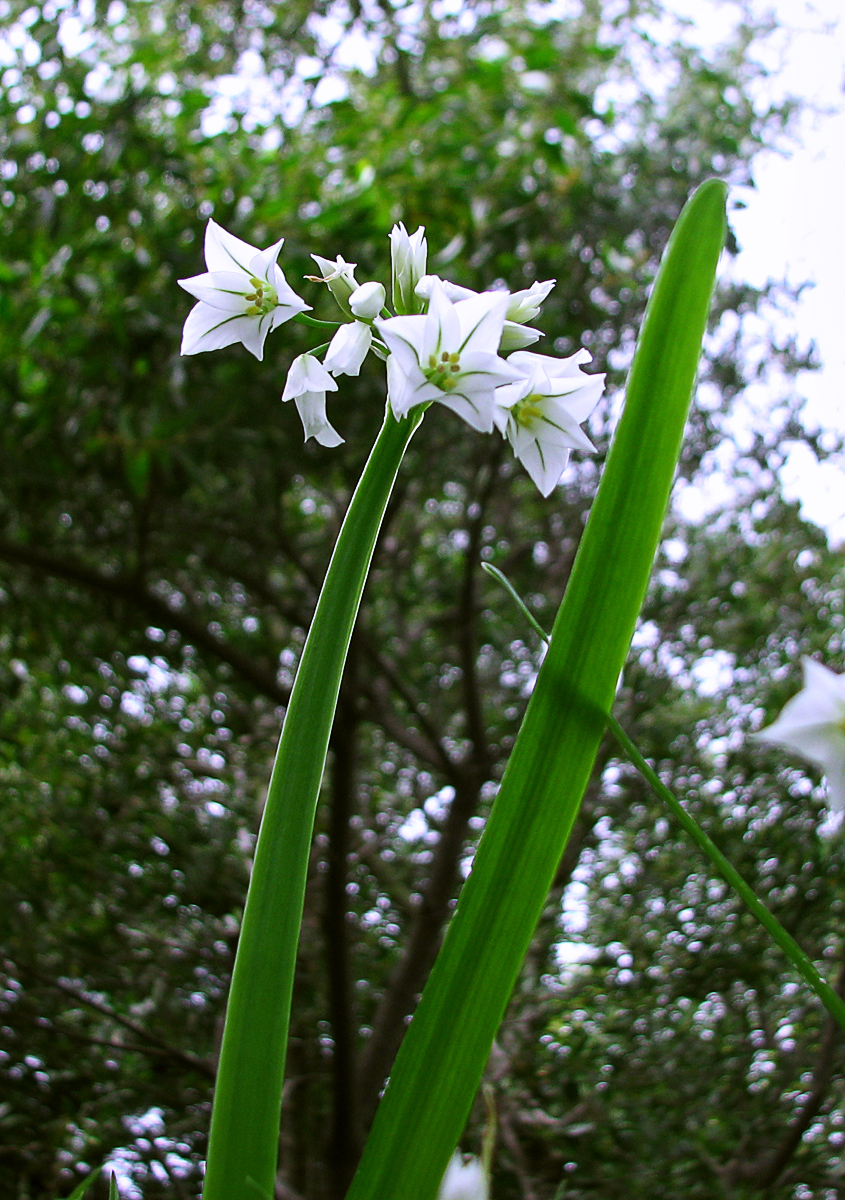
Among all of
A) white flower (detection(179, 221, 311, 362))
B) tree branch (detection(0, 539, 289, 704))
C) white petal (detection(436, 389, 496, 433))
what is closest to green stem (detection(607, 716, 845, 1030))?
white petal (detection(436, 389, 496, 433))

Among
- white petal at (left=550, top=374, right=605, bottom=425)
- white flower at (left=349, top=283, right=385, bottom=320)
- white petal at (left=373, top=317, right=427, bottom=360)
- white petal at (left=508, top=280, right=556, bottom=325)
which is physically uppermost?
white petal at (left=508, top=280, right=556, bottom=325)

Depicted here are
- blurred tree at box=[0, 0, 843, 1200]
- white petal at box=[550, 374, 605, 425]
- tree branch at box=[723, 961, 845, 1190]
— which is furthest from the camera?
blurred tree at box=[0, 0, 843, 1200]

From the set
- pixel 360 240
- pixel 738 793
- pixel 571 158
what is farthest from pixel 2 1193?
pixel 571 158

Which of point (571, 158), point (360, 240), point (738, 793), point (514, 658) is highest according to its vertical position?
point (571, 158)

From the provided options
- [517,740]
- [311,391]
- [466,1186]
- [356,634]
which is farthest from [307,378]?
[356,634]

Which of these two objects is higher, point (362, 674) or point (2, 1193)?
point (362, 674)

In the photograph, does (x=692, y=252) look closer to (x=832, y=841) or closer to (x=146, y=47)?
(x=832, y=841)

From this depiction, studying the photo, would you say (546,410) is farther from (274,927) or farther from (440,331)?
(274,927)

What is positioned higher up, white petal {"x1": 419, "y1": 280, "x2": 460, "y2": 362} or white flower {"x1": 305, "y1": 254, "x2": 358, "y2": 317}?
white flower {"x1": 305, "y1": 254, "x2": 358, "y2": 317}

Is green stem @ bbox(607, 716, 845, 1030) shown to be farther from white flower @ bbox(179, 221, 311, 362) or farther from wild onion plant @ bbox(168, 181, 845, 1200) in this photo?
white flower @ bbox(179, 221, 311, 362)
